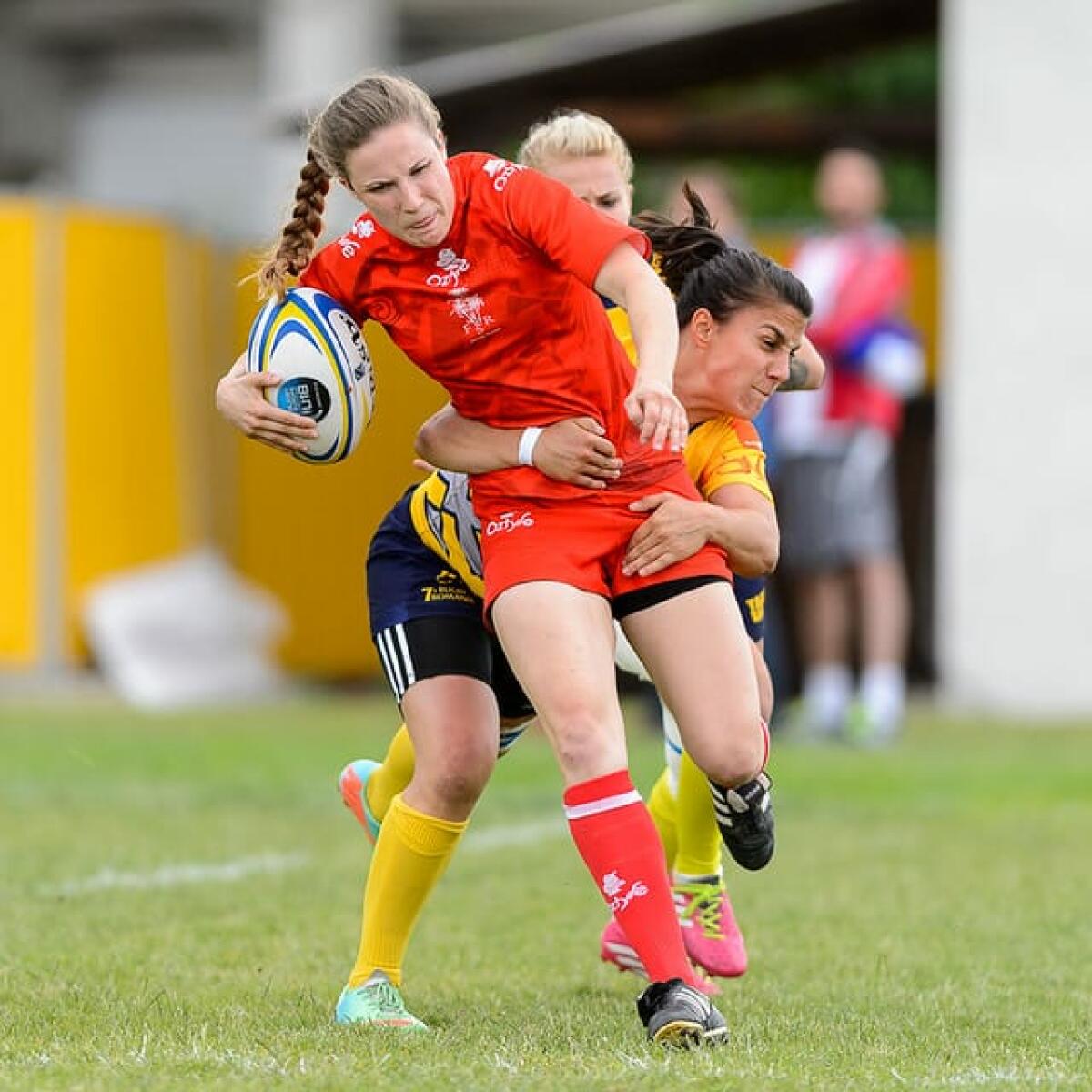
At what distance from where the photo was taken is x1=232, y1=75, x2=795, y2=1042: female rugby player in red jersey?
4820 millimetres

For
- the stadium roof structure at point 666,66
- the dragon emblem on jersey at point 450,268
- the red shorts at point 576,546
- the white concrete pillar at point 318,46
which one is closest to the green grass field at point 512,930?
the red shorts at point 576,546

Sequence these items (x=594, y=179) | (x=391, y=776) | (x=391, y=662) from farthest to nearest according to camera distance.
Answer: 1. (x=594, y=179)
2. (x=391, y=776)
3. (x=391, y=662)

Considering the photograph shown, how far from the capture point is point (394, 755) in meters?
5.76

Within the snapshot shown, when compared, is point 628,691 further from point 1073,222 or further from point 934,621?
point 1073,222

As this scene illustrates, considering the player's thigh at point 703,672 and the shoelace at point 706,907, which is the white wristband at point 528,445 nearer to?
the player's thigh at point 703,672

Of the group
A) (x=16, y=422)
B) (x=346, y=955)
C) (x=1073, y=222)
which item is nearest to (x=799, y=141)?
(x=1073, y=222)

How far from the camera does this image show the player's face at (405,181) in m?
4.90

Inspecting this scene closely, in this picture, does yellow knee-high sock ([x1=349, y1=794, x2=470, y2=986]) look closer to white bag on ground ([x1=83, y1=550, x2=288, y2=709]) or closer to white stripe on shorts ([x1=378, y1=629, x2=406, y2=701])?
white stripe on shorts ([x1=378, y1=629, x2=406, y2=701])

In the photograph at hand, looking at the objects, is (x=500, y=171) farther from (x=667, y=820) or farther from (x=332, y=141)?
(x=667, y=820)

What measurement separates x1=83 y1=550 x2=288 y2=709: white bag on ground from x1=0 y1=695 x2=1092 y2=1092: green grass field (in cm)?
224

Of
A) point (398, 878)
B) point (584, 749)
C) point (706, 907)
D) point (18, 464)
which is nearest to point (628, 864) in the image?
point (584, 749)

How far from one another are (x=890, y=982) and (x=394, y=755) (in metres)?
1.25

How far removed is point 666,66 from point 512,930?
28.9 feet

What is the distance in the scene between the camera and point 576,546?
4.99m
